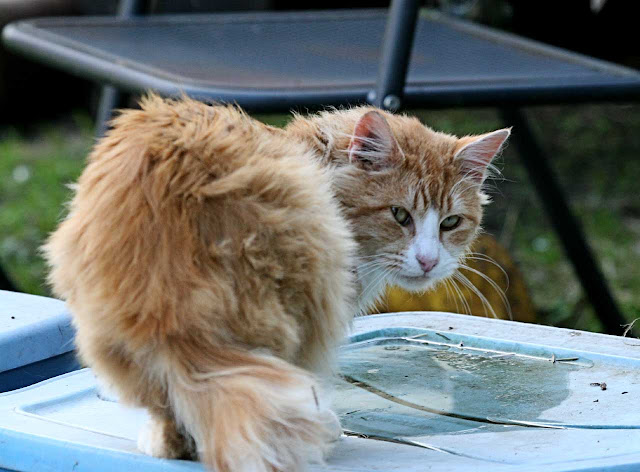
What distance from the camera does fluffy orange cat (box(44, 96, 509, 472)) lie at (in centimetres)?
117

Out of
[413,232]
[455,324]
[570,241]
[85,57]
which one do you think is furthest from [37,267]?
[413,232]

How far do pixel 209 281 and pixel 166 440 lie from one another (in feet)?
0.87

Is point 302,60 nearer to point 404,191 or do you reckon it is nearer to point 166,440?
point 404,191

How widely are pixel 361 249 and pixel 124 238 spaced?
557 millimetres

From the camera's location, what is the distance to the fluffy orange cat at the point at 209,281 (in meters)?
1.17

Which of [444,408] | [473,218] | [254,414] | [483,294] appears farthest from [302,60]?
[254,414]

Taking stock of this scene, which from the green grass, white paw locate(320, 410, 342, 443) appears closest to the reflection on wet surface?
white paw locate(320, 410, 342, 443)

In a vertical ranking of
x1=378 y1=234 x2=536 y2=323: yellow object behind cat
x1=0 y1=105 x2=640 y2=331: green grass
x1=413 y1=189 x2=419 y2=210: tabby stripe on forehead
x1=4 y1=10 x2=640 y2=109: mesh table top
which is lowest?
x1=0 y1=105 x2=640 y2=331: green grass

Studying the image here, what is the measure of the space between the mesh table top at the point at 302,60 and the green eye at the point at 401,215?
0.76m

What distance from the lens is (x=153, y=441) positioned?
1.34 m

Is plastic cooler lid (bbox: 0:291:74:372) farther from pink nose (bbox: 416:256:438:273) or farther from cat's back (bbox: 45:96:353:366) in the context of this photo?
pink nose (bbox: 416:256:438:273)

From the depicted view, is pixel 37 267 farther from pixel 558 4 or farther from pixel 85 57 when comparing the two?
pixel 558 4

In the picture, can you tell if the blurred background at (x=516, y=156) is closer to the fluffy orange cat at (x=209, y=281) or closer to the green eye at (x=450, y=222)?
the green eye at (x=450, y=222)

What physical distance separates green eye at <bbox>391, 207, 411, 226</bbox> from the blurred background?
5.17 ft
